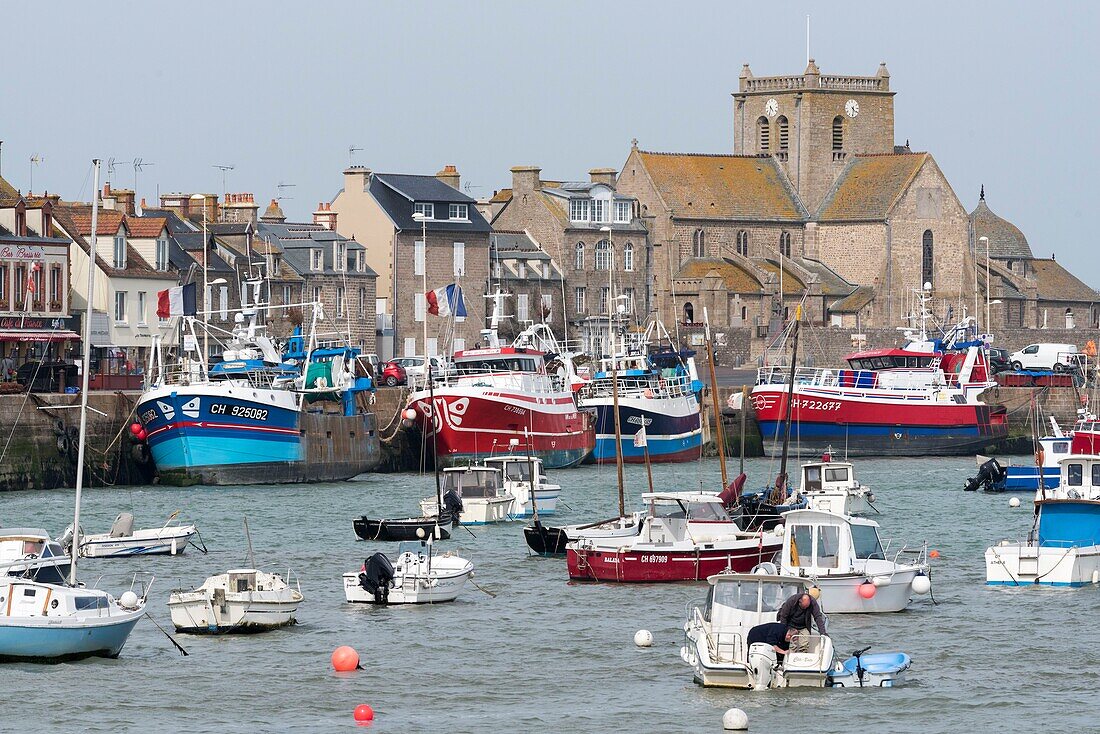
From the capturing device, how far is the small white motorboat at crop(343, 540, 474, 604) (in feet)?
133

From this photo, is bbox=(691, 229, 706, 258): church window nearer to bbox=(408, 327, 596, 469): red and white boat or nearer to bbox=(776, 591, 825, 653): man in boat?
bbox=(408, 327, 596, 469): red and white boat

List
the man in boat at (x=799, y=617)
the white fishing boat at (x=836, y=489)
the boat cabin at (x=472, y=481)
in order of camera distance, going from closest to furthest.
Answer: the man in boat at (x=799, y=617), the white fishing boat at (x=836, y=489), the boat cabin at (x=472, y=481)

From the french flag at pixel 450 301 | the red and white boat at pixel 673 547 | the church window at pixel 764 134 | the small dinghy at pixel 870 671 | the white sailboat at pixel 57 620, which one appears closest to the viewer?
the small dinghy at pixel 870 671

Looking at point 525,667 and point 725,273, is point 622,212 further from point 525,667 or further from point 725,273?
point 525,667

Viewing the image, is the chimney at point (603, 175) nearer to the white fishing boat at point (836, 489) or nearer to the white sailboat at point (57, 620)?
the white fishing boat at point (836, 489)

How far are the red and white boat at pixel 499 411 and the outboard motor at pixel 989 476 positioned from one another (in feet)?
Result: 46.3

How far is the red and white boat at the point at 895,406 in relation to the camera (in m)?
85.6

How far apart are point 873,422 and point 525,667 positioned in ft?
174

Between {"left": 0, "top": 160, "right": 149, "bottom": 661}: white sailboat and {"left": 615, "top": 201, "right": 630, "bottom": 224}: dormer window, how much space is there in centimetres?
8394

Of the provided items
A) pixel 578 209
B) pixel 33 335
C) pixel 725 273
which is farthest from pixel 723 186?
pixel 33 335

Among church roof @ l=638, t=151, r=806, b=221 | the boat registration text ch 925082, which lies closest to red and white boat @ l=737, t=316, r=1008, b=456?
the boat registration text ch 925082

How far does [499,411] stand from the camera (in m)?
73.9

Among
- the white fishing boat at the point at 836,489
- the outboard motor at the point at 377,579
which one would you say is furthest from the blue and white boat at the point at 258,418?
the outboard motor at the point at 377,579

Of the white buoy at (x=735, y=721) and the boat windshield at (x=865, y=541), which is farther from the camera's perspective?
the boat windshield at (x=865, y=541)
